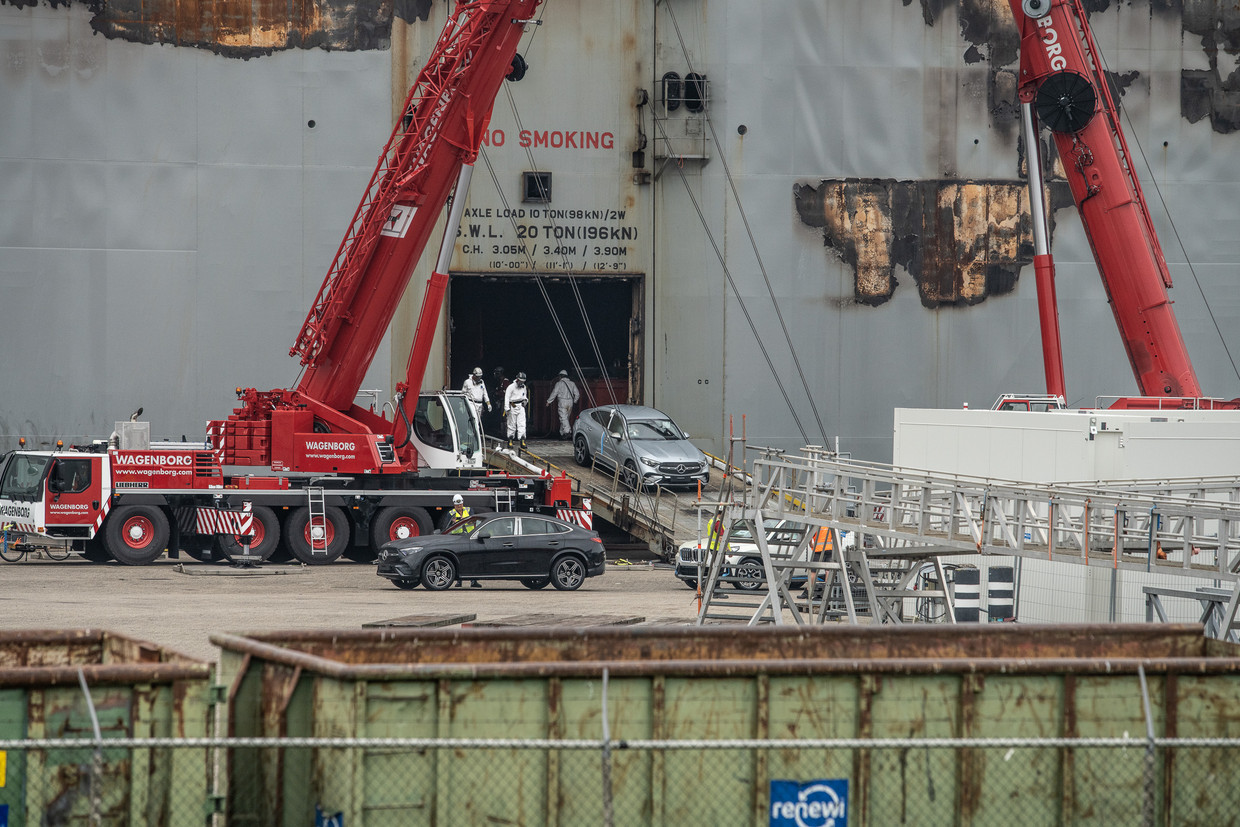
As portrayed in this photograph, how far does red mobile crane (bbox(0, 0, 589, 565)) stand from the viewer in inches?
939

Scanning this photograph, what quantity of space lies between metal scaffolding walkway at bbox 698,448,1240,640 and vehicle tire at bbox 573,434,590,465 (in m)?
13.4

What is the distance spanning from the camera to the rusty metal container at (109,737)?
269 inches

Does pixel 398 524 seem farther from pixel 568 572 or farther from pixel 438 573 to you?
pixel 568 572

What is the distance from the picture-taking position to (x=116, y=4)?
30.9 meters

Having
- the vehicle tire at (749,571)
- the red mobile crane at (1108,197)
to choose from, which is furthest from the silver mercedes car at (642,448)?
the red mobile crane at (1108,197)

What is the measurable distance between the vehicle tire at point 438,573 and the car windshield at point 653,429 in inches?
324

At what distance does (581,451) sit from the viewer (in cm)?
3089

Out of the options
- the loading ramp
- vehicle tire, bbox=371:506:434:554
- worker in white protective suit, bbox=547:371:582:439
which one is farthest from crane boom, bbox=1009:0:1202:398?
worker in white protective suit, bbox=547:371:582:439

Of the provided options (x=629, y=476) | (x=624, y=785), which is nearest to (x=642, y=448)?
(x=629, y=476)

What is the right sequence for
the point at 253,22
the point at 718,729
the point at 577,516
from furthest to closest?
the point at 253,22 < the point at 577,516 < the point at 718,729

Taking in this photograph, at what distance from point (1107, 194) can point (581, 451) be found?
12838 mm

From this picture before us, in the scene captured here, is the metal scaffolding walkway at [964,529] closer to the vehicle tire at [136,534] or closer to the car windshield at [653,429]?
the car windshield at [653,429]

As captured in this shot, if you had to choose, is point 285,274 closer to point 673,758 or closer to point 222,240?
point 222,240

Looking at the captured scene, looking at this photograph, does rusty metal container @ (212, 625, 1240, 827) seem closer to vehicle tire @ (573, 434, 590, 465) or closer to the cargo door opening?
vehicle tire @ (573, 434, 590, 465)
